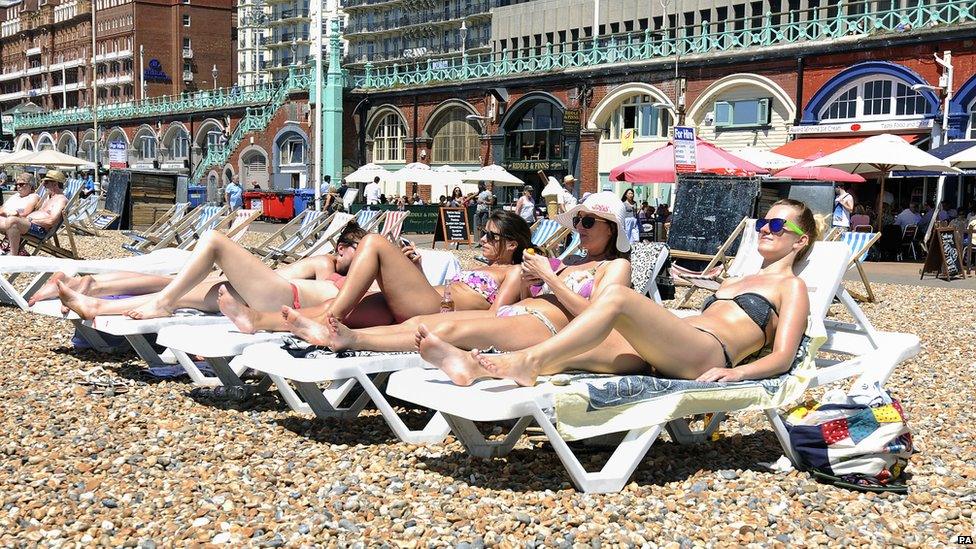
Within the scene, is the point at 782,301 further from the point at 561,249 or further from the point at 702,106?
the point at 702,106

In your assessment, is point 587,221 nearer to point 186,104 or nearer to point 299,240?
point 299,240

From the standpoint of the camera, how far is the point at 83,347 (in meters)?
6.51

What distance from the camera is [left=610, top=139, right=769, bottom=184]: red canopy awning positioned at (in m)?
15.3

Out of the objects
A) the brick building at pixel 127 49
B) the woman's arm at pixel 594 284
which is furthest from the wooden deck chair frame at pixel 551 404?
the brick building at pixel 127 49

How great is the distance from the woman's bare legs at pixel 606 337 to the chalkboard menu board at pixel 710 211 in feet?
26.9

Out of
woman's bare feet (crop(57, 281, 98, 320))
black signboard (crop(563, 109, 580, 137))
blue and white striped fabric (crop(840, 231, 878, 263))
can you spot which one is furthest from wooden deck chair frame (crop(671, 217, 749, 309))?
black signboard (crop(563, 109, 580, 137))

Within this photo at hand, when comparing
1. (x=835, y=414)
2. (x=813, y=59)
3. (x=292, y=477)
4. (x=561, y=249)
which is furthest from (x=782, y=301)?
(x=813, y=59)

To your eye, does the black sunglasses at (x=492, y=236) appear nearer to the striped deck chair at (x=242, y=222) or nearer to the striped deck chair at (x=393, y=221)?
the striped deck chair at (x=242, y=222)

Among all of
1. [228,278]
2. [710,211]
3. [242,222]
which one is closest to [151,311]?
[228,278]

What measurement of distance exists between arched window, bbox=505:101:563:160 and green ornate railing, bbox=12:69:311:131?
941 cm

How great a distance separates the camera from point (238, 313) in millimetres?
4871

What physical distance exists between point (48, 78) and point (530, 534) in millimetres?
95764

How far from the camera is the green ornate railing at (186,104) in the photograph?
133 ft

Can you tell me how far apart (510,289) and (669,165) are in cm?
1153
